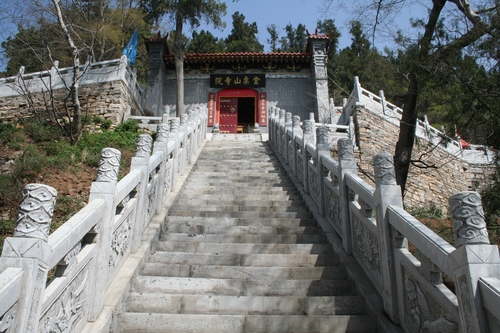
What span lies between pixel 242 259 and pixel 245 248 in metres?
0.28

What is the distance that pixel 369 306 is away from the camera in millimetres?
3248

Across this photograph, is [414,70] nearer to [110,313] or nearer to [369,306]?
[369,306]

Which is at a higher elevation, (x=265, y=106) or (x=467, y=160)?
(x=265, y=106)

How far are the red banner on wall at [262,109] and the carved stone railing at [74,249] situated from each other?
12.1 metres

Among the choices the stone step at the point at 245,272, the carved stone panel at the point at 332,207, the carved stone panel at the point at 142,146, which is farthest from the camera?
the carved stone panel at the point at 332,207

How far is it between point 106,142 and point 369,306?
29.3 feet

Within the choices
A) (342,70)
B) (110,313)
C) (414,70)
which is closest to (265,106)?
(342,70)

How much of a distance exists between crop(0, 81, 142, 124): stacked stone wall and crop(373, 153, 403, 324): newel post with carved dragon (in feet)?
35.9

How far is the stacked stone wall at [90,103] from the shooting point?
12.9m

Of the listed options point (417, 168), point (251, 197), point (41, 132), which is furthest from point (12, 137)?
point (417, 168)

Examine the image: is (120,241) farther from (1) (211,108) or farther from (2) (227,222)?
(1) (211,108)

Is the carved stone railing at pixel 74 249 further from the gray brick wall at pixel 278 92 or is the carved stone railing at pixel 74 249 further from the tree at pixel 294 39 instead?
the tree at pixel 294 39

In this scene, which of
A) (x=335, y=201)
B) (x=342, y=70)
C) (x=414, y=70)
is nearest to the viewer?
(x=335, y=201)

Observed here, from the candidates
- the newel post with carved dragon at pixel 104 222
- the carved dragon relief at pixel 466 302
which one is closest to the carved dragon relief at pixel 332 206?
the carved dragon relief at pixel 466 302
